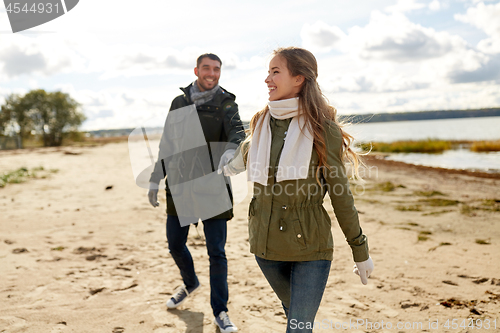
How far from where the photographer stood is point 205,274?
437 cm

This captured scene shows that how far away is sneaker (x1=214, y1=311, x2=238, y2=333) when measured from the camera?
3.01m

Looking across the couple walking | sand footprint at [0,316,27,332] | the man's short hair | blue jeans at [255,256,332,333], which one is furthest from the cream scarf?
sand footprint at [0,316,27,332]

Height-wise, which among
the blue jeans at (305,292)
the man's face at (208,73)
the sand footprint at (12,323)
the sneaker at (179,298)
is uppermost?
the man's face at (208,73)

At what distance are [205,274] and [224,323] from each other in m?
1.38

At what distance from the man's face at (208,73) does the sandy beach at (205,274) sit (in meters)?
1.38

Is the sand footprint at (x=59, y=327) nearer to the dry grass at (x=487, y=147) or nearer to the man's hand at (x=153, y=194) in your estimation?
the man's hand at (x=153, y=194)

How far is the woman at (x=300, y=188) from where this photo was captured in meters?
1.99

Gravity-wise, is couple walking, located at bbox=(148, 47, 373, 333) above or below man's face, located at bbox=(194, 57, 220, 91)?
below

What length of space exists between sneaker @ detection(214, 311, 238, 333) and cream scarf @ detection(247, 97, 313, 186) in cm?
150

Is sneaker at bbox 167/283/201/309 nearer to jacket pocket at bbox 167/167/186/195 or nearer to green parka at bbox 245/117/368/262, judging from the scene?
jacket pocket at bbox 167/167/186/195

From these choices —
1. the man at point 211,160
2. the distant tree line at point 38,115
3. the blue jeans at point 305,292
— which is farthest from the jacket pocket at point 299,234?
the distant tree line at point 38,115

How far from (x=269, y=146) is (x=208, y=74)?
139 cm

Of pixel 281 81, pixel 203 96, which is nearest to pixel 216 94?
pixel 203 96

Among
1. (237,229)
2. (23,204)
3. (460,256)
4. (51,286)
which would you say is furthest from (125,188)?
(460,256)
